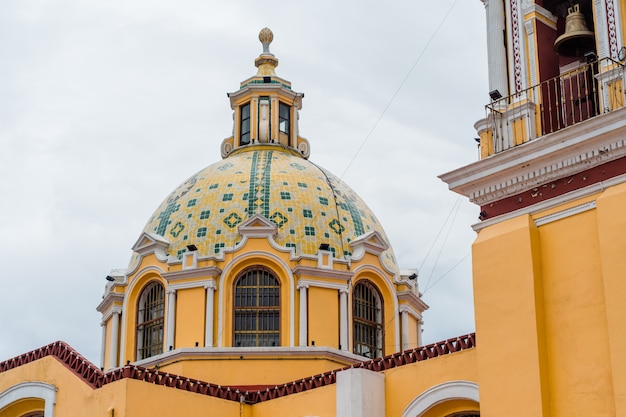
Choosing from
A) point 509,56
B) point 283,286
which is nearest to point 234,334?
point 283,286

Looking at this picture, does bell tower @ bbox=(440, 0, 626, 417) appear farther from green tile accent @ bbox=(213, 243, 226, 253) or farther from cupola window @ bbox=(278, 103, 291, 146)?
cupola window @ bbox=(278, 103, 291, 146)

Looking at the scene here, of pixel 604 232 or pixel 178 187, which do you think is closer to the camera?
pixel 604 232

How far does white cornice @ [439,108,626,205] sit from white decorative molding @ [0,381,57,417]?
866 cm

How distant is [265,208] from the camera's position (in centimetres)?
2511

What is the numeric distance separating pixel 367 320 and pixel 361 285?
2.56ft

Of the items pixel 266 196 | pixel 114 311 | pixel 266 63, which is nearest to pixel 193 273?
pixel 114 311

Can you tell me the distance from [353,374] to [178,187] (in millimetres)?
9988

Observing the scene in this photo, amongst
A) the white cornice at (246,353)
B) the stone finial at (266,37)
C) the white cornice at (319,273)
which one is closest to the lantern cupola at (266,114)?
the stone finial at (266,37)

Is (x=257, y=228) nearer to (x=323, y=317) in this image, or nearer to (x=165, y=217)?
(x=323, y=317)

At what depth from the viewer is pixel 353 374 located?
59.1 feet

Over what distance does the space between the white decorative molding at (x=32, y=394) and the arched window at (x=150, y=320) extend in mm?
3994

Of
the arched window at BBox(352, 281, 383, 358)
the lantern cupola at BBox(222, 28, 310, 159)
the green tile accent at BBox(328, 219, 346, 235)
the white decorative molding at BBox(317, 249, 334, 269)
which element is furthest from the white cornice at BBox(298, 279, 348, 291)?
the lantern cupola at BBox(222, 28, 310, 159)

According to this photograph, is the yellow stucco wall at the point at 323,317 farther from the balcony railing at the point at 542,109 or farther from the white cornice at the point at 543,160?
the balcony railing at the point at 542,109

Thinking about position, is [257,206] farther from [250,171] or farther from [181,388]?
[181,388]
